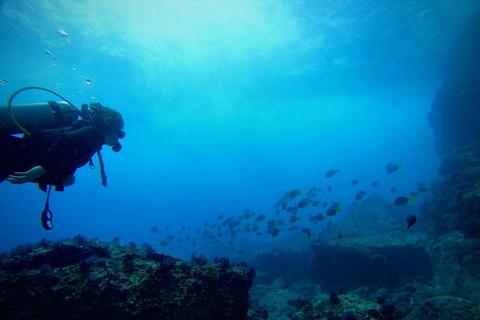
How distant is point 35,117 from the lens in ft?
12.1

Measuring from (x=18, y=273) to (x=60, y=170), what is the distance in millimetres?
1608

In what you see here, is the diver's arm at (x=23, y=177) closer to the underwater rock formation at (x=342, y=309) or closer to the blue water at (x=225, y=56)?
the underwater rock formation at (x=342, y=309)

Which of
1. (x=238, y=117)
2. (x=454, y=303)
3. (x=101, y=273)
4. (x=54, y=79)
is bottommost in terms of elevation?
(x=454, y=303)

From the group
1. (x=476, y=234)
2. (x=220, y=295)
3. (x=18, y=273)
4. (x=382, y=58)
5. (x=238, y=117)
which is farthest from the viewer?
(x=238, y=117)

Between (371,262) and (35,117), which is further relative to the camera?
(371,262)

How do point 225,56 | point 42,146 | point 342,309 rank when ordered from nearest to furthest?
point 42,146 < point 342,309 < point 225,56

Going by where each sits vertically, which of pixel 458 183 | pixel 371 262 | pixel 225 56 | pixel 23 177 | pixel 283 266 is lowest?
pixel 283 266

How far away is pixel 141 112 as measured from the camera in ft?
119

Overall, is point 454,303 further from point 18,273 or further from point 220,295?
Result: point 18,273

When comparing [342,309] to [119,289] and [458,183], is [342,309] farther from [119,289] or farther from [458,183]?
[458,183]

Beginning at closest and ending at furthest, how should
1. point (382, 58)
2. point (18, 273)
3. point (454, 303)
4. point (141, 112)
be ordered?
point (18, 273)
point (454, 303)
point (382, 58)
point (141, 112)

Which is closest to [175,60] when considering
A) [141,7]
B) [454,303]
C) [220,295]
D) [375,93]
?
[141,7]

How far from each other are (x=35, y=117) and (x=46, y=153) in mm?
1360

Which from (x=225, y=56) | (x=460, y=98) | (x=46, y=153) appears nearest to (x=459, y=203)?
(x=46, y=153)
